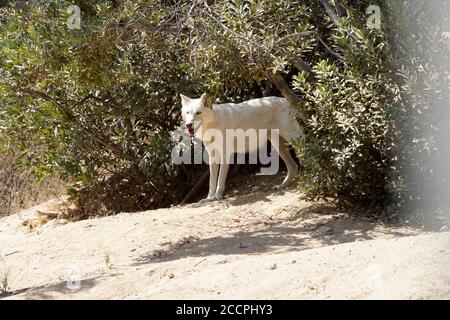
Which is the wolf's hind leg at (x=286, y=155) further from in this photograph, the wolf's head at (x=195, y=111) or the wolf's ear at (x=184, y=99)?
the wolf's ear at (x=184, y=99)

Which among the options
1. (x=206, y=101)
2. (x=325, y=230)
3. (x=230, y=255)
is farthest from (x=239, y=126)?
(x=230, y=255)

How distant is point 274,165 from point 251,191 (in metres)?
0.83

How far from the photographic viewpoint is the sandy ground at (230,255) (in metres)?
4.34

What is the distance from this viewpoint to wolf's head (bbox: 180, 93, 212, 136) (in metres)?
Answer: 8.17

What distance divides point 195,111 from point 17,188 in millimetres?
4251

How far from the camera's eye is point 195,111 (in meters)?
8.16

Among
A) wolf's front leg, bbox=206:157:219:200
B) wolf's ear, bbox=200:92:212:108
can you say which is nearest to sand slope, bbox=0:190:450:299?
wolf's front leg, bbox=206:157:219:200

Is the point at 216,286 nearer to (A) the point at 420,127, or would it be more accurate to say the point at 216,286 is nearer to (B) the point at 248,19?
(A) the point at 420,127

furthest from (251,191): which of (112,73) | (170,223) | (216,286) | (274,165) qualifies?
(216,286)

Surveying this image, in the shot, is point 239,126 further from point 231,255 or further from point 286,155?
point 231,255

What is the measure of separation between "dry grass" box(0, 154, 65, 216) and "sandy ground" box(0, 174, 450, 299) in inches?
21.3

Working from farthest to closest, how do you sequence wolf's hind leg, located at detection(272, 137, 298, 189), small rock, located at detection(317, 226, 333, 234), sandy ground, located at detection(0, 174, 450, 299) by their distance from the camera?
wolf's hind leg, located at detection(272, 137, 298, 189) < small rock, located at detection(317, 226, 333, 234) < sandy ground, located at detection(0, 174, 450, 299)

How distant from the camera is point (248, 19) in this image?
296 inches

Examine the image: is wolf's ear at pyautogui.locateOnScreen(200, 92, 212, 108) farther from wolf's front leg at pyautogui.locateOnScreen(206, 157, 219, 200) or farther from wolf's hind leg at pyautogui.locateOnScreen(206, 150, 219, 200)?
wolf's front leg at pyautogui.locateOnScreen(206, 157, 219, 200)
